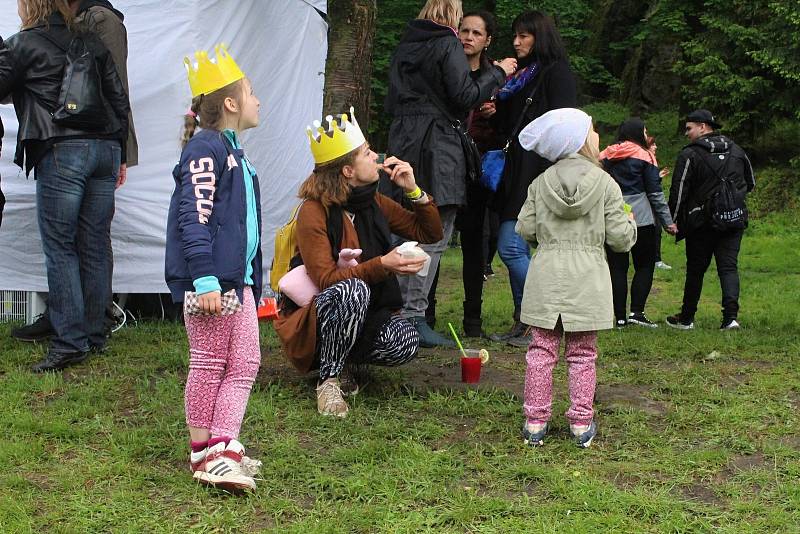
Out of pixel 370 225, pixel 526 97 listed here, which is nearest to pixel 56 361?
pixel 370 225

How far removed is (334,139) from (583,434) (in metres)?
1.72

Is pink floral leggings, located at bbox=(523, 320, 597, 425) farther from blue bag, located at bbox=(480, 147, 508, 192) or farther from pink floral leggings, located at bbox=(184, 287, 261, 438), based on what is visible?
blue bag, located at bbox=(480, 147, 508, 192)

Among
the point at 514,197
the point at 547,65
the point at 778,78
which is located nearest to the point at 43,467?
the point at 514,197

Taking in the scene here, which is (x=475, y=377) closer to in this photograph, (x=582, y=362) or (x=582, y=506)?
(x=582, y=362)

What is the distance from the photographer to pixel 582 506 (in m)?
3.45

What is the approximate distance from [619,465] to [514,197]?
2.41 meters

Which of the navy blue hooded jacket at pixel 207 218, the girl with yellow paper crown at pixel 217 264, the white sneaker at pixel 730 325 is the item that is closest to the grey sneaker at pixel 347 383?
the girl with yellow paper crown at pixel 217 264

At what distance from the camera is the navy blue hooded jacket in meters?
3.35

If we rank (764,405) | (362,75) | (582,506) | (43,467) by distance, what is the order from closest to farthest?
(582,506) < (43,467) < (764,405) < (362,75)

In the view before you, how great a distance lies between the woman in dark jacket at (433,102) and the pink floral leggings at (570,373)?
5.35ft

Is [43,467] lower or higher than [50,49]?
lower

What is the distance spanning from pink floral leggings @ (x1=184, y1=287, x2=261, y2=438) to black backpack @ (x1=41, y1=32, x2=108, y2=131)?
2082 mm

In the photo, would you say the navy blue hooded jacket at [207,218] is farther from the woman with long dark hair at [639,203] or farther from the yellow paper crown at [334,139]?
the woman with long dark hair at [639,203]

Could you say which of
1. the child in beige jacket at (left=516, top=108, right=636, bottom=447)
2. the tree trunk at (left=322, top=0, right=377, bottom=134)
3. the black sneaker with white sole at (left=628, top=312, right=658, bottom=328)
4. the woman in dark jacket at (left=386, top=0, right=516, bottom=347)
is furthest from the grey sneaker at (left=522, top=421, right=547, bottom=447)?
the black sneaker with white sole at (left=628, top=312, right=658, bottom=328)
